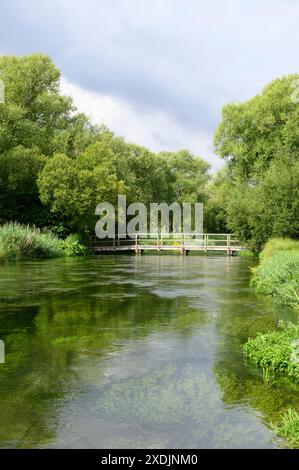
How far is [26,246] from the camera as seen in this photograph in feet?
99.5

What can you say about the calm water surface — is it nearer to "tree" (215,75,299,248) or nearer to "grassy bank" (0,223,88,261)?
"grassy bank" (0,223,88,261)

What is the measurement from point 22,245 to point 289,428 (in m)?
26.7

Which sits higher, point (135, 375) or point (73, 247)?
point (73, 247)

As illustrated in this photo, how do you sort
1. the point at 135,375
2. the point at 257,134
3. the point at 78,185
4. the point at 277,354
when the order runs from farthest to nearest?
1. the point at 257,134
2. the point at 78,185
3. the point at 277,354
4. the point at 135,375

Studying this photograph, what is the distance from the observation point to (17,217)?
40625mm

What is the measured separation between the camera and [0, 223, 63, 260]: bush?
2839 centimetres

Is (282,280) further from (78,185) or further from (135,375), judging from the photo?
(78,185)

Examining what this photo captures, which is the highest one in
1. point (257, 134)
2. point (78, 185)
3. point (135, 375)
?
point (257, 134)

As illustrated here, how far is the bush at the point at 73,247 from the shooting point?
121 feet

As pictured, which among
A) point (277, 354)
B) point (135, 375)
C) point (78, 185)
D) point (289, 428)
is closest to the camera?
point (289, 428)

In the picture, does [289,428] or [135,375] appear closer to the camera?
[289,428]

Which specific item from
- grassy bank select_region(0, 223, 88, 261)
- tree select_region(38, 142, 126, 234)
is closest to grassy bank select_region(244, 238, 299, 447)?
grassy bank select_region(0, 223, 88, 261)

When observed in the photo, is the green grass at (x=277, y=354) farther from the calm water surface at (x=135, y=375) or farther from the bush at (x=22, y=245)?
the bush at (x=22, y=245)

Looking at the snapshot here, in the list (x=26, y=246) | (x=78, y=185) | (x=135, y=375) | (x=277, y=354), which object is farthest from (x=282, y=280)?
(x=78, y=185)
